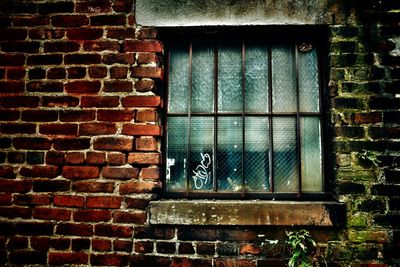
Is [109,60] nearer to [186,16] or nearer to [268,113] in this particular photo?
[186,16]

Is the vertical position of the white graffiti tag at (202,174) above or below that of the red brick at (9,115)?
below

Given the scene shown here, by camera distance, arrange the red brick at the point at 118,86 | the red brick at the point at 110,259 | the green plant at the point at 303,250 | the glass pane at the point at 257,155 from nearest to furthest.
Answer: the green plant at the point at 303,250 → the red brick at the point at 110,259 → the red brick at the point at 118,86 → the glass pane at the point at 257,155

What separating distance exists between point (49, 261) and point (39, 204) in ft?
1.29

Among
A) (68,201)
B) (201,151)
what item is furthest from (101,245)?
(201,151)

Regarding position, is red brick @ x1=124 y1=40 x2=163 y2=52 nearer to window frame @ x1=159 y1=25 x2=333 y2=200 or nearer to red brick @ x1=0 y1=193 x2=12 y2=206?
window frame @ x1=159 y1=25 x2=333 y2=200

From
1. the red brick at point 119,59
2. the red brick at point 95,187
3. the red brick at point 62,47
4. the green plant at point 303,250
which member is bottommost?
the green plant at point 303,250

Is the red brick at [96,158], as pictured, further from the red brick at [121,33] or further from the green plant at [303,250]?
the green plant at [303,250]

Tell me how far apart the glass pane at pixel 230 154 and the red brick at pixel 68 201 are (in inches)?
39.3

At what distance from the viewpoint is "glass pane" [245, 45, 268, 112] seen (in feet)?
7.73

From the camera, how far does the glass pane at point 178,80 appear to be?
2395 mm

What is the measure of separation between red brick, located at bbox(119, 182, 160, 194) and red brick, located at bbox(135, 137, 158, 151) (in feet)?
0.80

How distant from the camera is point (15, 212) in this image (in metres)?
2.16

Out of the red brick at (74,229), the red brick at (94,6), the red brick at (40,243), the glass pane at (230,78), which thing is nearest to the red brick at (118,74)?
the red brick at (94,6)

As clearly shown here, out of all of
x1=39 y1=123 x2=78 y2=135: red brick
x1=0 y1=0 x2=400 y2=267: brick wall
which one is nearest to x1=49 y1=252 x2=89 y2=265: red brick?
x1=0 y1=0 x2=400 y2=267: brick wall
